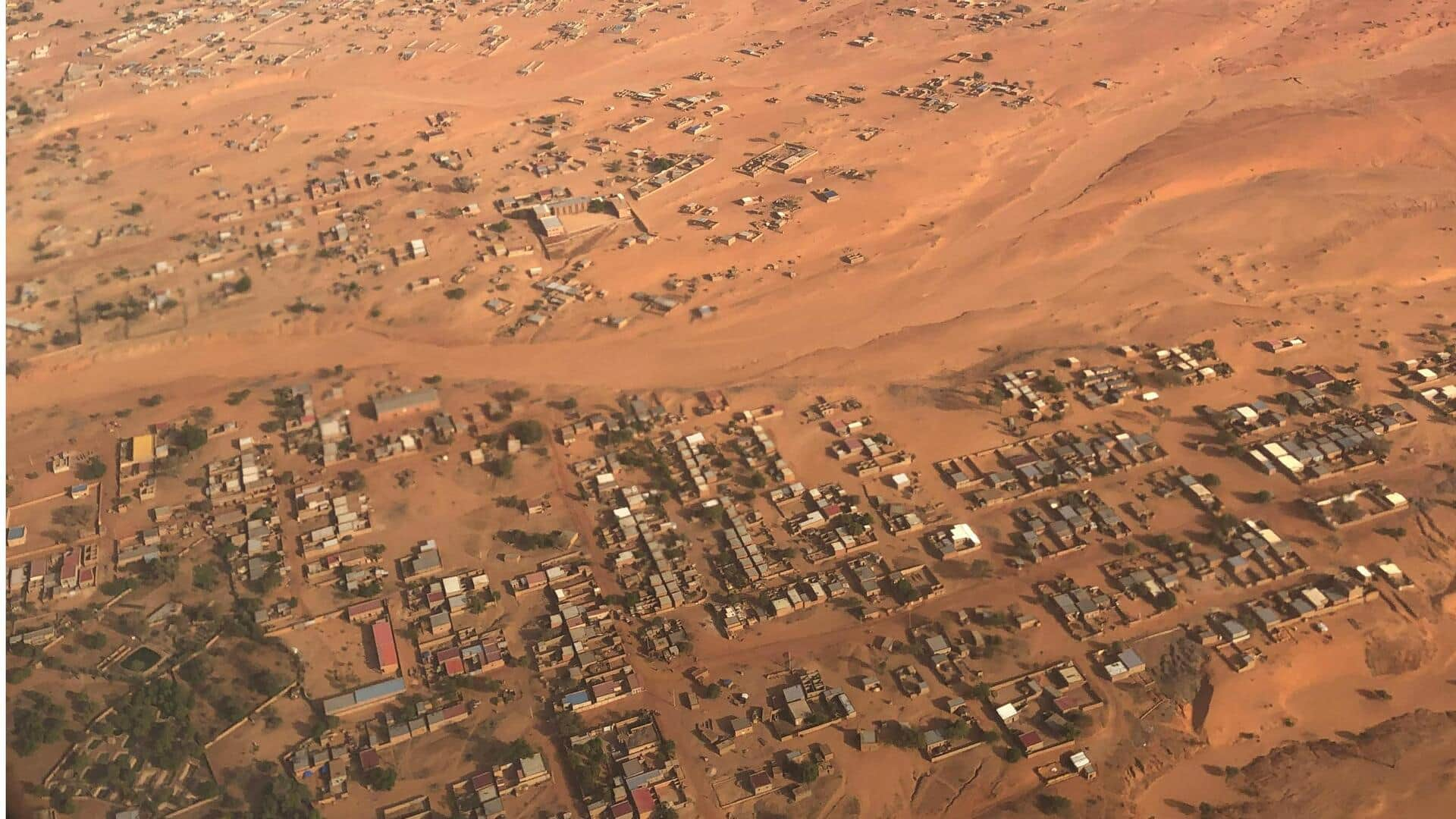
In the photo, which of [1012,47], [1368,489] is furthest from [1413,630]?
[1012,47]

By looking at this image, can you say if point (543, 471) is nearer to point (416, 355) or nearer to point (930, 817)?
point (416, 355)

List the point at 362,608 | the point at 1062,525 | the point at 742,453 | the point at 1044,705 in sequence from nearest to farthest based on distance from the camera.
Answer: the point at 1044,705, the point at 362,608, the point at 1062,525, the point at 742,453

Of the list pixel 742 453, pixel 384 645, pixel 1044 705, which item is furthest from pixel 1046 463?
pixel 384 645

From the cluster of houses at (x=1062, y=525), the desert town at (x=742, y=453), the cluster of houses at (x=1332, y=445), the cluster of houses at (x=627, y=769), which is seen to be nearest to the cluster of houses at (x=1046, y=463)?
the desert town at (x=742, y=453)

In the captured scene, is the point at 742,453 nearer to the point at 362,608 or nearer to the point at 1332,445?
the point at 362,608

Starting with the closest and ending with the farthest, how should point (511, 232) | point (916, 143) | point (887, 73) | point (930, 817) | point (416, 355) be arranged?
point (930, 817) → point (416, 355) → point (511, 232) → point (916, 143) → point (887, 73)
